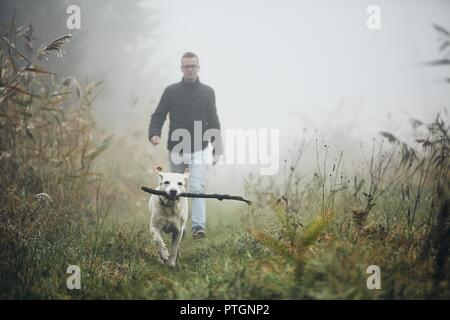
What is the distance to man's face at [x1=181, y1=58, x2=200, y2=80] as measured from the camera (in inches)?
258

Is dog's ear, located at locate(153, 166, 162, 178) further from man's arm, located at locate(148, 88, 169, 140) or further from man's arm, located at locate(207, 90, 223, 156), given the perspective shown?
man's arm, located at locate(207, 90, 223, 156)

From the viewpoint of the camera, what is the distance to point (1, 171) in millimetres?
6195

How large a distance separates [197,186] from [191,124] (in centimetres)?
88

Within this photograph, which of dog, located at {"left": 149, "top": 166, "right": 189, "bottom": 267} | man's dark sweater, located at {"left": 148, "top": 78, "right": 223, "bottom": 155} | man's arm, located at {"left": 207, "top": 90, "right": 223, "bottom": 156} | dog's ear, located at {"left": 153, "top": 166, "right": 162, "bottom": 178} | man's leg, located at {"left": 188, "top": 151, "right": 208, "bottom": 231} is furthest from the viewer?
man's arm, located at {"left": 207, "top": 90, "right": 223, "bottom": 156}

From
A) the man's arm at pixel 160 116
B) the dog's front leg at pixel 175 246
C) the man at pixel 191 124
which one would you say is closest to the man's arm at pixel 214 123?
the man at pixel 191 124

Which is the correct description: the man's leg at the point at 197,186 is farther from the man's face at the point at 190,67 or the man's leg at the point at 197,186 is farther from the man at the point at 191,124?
the man's face at the point at 190,67

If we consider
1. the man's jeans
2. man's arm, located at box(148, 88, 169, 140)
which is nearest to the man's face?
man's arm, located at box(148, 88, 169, 140)

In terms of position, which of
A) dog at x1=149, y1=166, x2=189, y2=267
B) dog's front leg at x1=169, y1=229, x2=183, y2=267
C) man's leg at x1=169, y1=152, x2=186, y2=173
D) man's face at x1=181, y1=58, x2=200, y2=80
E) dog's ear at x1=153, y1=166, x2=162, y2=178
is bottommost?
dog's front leg at x1=169, y1=229, x2=183, y2=267

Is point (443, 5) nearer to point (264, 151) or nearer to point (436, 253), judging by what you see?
point (264, 151)

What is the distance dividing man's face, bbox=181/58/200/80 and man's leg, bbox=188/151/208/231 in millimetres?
1095

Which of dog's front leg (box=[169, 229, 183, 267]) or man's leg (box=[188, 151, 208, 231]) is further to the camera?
man's leg (box=[188, 151, 208, 231])

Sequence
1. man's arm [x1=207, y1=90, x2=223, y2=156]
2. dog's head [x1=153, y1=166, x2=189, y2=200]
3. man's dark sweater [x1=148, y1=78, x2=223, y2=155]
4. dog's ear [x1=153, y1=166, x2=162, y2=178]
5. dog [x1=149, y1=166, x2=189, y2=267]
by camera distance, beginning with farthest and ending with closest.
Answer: man's arm [x1=207, y1=90, x2=223, y2=156]
man's dark sweater [x1=148, y1=78, x2=223, y2=155]
dog's ear [x1=153, y1=166, x2=162, y2=178]
dog [x1=149, y1=166, x2=189, y2=267]
dog's head [x1=153, y1=166, x2=189, y2=200]

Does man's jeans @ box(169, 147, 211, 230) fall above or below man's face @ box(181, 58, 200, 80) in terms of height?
below

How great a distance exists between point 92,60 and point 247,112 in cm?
552
